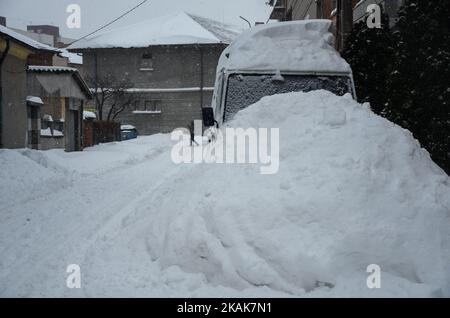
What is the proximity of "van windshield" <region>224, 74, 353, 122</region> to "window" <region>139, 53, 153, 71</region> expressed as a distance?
112ft

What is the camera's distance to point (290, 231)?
4137mm

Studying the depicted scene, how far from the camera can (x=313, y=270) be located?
3812 mm

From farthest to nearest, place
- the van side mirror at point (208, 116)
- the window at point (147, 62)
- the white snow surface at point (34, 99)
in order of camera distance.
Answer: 1. the window at point (147, 62)
2. the white snow surface at point (34, 99)
3. the van side mirror at point (208, 116)

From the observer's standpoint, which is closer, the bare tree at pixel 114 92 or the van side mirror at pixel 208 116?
the van side mirror at pixel 208 116

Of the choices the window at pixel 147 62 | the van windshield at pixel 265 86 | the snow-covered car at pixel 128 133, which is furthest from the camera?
the window at pixel 147 62

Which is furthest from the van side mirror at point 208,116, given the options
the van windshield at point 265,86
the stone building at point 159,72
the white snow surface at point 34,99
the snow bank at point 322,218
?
the stone building at point 159,72

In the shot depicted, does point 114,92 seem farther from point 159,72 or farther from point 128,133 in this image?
point 159,72

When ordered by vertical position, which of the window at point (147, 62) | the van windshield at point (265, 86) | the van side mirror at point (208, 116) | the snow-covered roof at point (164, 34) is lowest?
the van side mirror at point (208, 116)

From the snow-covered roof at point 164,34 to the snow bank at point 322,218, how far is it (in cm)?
3453

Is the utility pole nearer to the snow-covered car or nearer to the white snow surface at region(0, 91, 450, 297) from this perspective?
the white snow surface at region(0, 91, 450, 297)

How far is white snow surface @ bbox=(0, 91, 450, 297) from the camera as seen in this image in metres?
3.88

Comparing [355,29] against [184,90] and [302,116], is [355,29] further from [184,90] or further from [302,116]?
[184,90]

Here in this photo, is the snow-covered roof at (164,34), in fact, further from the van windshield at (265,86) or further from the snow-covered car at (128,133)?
the van windshield at (265,86)

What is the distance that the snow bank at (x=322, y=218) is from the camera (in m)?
3.87
